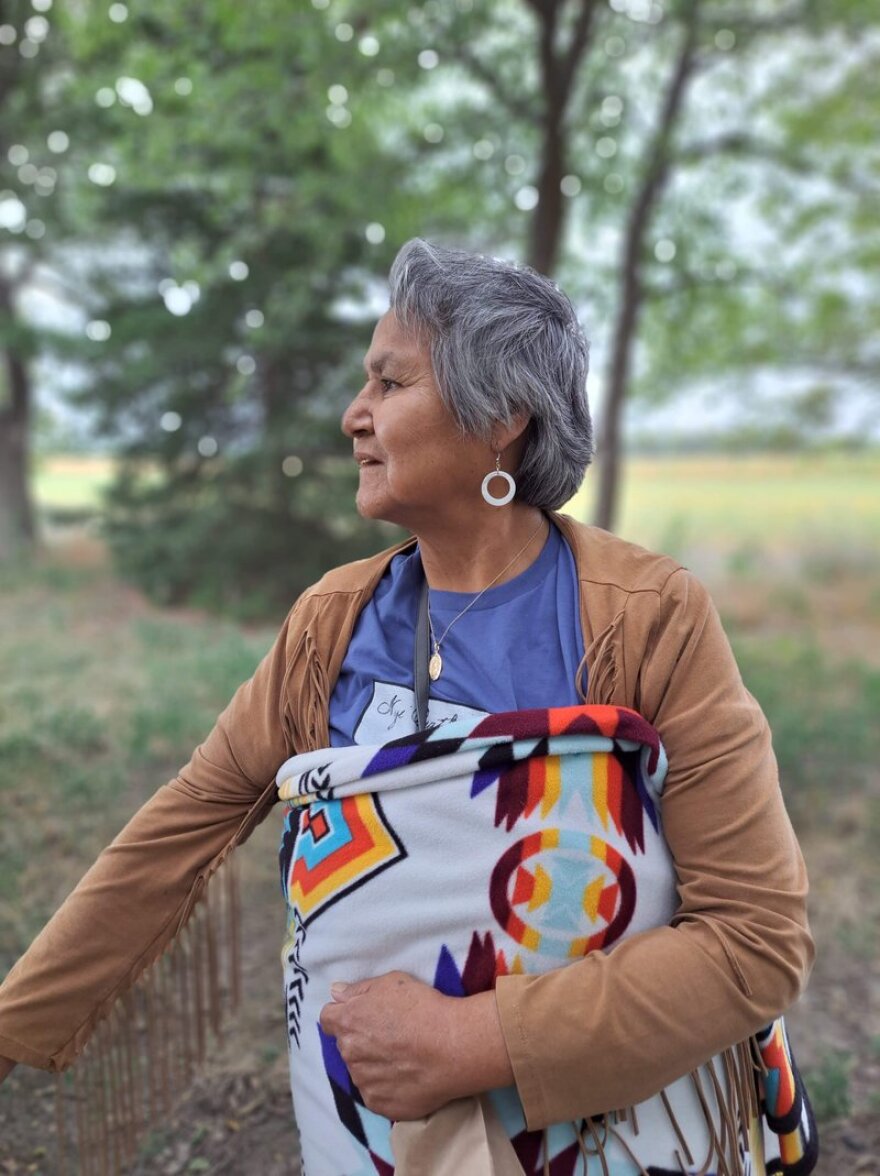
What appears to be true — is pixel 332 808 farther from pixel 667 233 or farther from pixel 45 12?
pixel 45 12

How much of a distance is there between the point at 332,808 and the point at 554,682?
0.37 m

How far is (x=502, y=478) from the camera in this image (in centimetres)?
156

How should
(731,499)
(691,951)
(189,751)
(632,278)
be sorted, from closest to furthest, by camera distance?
(691,951) < (189,751) < (632,278) < (731,499)

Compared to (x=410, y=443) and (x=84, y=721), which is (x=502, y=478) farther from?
(x=84, y=721)

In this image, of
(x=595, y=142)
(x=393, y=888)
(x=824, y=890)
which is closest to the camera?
(x=393, y=888)

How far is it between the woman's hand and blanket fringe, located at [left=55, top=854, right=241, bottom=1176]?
0.43 meters

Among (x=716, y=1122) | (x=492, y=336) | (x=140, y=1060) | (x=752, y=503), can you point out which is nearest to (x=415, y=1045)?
(x=716, y=1122)

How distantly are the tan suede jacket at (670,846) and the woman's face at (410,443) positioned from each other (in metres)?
0.18

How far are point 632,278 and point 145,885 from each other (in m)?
9.57

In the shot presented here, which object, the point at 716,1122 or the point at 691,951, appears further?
the point at 716,1122

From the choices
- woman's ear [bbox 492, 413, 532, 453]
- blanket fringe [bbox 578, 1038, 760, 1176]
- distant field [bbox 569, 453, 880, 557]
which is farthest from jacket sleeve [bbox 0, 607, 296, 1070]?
distant field [bbox 569, 453, 880, 557]

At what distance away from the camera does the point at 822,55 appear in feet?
30.2

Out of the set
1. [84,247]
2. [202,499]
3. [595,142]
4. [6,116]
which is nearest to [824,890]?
[595,142]

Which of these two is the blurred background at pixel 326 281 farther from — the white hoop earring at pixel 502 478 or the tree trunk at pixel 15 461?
the white hoop earring at pixel 502 478
